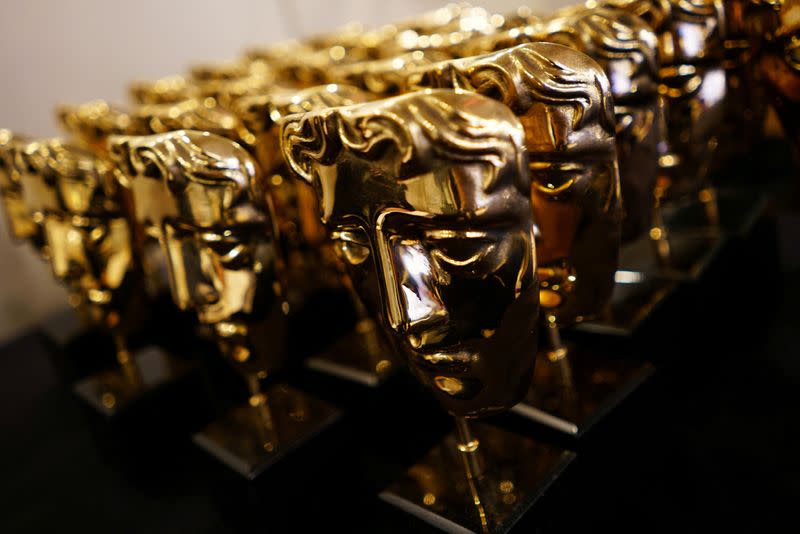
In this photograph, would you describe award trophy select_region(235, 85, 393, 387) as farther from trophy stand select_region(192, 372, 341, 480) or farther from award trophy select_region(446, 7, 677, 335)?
award trophy select_region(446, 7, 677, 335)

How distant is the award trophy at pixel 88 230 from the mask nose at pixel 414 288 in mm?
584

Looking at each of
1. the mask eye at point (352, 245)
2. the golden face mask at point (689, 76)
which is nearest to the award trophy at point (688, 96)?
the golden face mask at point (689, 76)

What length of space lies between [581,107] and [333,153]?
0.21 m

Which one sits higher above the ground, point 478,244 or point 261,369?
point 478,244

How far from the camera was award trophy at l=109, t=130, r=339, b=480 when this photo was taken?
71 centimetres

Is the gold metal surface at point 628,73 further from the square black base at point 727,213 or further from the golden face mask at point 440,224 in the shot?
the square black base at point 727,213

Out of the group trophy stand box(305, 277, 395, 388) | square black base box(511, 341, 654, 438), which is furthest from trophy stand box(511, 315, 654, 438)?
trophy stand box(305, 277, 395, 388)

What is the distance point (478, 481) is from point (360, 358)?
405 millimetres

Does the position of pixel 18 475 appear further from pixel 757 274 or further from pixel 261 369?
pixel 757 274

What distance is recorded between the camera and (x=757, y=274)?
3.43 feet

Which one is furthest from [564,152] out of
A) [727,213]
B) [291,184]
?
[727,213]

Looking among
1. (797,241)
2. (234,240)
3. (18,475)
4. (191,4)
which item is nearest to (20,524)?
(18,475)

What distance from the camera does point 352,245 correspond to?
613 millimetres

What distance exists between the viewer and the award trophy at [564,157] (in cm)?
56
